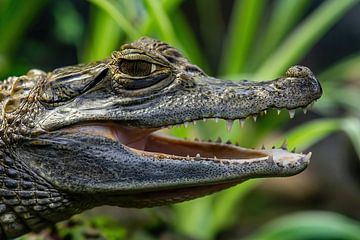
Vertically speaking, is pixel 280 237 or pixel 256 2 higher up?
pixel 256 2

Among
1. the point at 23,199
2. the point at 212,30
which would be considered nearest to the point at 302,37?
the point at 23,199

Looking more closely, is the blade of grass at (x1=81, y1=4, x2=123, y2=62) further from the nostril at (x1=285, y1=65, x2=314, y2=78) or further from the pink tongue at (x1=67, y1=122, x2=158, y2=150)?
the nostril at (x1=285, y1=65, x2=314, y2=78)

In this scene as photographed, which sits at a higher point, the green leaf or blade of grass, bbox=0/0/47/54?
blade of grass, bbox=0/0/47/54

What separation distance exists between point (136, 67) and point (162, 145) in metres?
0.32

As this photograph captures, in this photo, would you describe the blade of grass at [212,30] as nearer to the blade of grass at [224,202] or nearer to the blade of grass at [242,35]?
the blade of grass at [242,35]

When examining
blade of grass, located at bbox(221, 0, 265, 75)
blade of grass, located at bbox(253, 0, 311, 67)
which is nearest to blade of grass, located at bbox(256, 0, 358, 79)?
blade of grass, located at bbox(221, 0, 265, 75)

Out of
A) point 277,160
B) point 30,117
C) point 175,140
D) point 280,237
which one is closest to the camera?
point 277,160

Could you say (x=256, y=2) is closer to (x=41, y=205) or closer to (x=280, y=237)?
(x=280, y=237)

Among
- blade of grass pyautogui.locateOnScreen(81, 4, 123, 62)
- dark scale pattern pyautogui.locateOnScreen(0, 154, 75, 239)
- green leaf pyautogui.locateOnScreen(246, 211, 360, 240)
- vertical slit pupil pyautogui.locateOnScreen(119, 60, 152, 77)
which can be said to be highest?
blade of grass pyautogui.locateOnScreen(81, 4, 123, 62)

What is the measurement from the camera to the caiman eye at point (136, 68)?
1.94 meters

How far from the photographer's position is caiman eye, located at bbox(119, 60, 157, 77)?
194cm

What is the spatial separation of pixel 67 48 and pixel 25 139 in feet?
13.8

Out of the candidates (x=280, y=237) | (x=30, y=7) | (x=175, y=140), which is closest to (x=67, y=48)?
(x=30, y=7)

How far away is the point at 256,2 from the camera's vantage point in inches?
140
